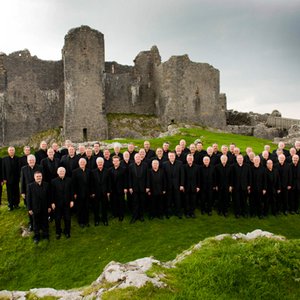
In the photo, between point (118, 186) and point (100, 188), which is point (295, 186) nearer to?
point (118, 186)

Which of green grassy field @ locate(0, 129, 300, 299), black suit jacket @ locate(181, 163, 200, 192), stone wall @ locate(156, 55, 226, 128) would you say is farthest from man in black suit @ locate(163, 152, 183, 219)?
stone wall @ locate(156, 55, 226, 128)

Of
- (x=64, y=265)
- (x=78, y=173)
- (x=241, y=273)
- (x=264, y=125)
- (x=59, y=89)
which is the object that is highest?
(x=59, y=89)

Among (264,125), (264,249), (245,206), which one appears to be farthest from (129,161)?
(264,125)

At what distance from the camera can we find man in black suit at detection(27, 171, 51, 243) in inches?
533

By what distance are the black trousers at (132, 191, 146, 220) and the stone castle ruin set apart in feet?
83.1

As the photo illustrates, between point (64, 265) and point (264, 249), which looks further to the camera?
point (64, 265)

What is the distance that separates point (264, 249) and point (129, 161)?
26.8 feet

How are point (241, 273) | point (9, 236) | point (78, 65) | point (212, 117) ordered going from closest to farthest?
point (241, 273) → point (9, 236) → point (78, 65) → point (212, 117)

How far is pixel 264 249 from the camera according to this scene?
9047 mm

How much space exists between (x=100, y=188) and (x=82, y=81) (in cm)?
2638

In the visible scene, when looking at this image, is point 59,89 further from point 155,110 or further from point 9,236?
point 9,236

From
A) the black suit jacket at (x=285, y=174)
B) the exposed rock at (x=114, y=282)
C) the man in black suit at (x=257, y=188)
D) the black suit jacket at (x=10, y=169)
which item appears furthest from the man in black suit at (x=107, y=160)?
the exposed rock at (x=114, y=282)

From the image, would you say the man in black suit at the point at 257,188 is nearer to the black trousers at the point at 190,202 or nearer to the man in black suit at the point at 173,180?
the black trousers at the point at 190,202

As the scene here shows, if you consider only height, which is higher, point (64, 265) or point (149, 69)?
point (149, 69)
